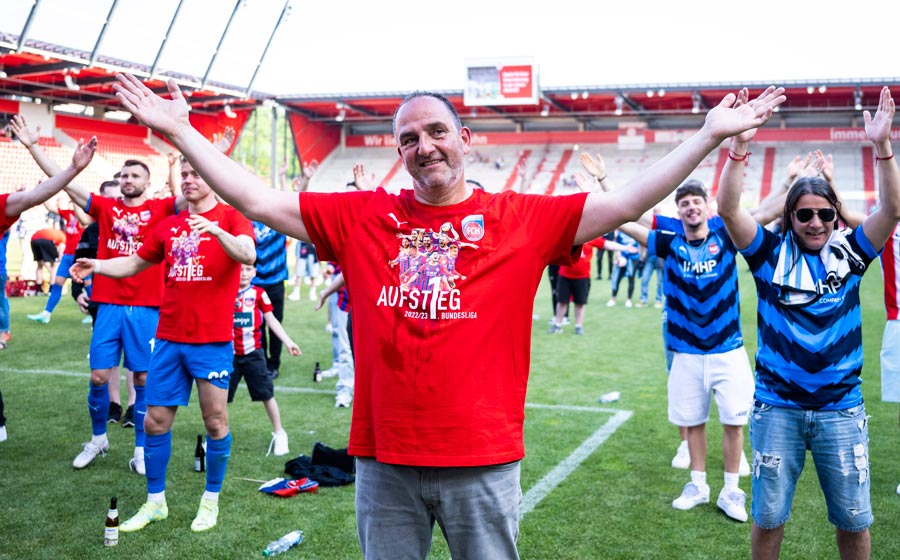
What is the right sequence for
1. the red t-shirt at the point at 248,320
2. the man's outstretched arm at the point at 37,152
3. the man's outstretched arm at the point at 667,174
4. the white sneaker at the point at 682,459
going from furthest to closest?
1. the red t-shirt at the point at 248,320
2. the white sneaker at the point at 682,459
3. the man's outstretched arm at the point at 37,152
4. the man's outstretched arm at the point at 667,174

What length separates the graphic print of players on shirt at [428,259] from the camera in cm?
267

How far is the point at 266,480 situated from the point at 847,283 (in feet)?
14.7

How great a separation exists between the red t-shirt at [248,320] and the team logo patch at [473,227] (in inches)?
191

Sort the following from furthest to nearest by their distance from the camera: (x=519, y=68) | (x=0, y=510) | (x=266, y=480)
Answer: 1. (x=519, y=68)
2. (x=266, y=480)
3. (x=0, y=510)

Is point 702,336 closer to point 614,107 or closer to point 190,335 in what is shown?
point 190,335

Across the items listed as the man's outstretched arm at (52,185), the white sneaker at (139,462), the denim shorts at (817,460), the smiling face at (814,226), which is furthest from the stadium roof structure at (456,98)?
the denim shorts at (817,460)

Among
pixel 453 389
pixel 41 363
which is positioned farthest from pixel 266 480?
pixel 41 363

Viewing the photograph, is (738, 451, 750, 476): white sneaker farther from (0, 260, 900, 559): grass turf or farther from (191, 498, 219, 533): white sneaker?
(191, 498, 219, 533): white sneaker

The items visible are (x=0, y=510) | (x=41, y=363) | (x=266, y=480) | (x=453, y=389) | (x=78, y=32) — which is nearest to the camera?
(x=453, y=389)

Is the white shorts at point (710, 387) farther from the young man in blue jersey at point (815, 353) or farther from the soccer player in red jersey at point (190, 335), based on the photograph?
Answer: the soccer player in red jersey at point (190, 335)

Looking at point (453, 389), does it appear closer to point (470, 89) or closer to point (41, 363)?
point (41, 363)

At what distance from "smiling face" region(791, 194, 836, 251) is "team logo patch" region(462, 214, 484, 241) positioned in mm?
1963

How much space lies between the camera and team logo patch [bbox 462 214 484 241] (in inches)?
107

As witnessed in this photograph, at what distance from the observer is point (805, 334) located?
3795 mm
